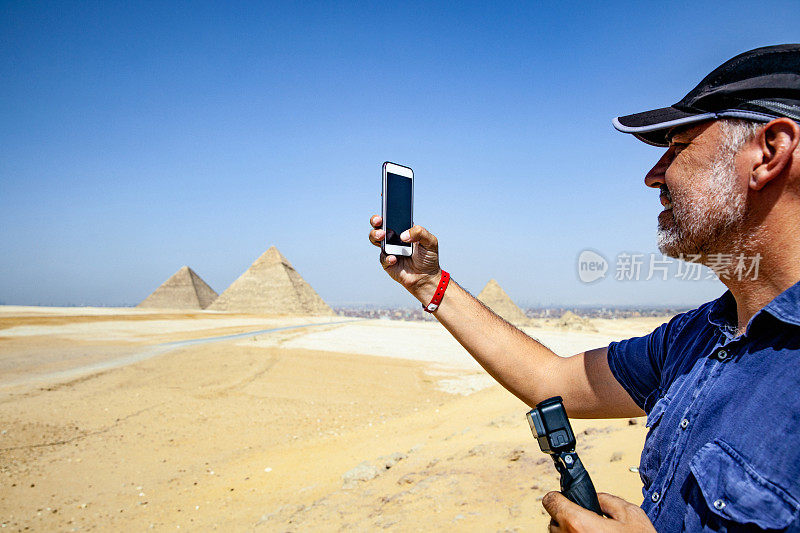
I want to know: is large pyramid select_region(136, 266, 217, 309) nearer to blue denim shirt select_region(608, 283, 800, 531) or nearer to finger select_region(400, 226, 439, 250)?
finger select_region(400, 226, 439, 250)

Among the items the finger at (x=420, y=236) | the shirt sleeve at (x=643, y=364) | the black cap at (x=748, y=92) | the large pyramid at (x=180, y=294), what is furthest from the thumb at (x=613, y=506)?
the large pyramid at (x=180, y=294)

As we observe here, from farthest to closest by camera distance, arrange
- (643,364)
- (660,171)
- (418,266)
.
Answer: (418,266) < (643,364) < (660,171)

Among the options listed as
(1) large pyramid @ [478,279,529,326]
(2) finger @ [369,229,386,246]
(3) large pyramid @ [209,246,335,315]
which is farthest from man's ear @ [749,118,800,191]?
(3) large pyramid @ [209,246,335,315]

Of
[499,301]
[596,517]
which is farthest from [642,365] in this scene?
[499,301]

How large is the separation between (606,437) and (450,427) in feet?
7.96

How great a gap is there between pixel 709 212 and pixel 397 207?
104 cm

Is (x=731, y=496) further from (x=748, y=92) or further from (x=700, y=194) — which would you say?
(x=748, y=92)

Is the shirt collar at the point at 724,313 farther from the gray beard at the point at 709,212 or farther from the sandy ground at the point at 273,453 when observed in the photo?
the sandy ground at the point at 273,453

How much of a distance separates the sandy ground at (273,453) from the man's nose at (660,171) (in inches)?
88.9

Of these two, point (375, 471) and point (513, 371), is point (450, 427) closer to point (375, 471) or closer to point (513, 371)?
point (375, 471)

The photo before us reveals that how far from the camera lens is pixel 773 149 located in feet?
3.49

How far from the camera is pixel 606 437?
435cm

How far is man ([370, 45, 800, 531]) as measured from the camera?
91cm

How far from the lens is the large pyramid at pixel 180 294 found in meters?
60.8
